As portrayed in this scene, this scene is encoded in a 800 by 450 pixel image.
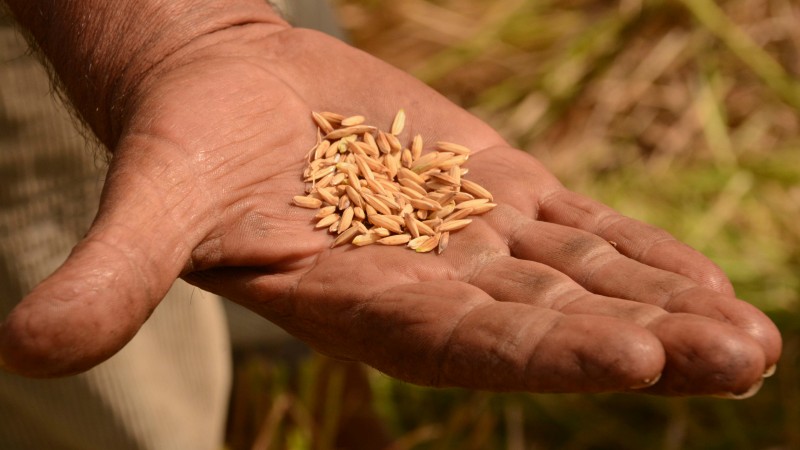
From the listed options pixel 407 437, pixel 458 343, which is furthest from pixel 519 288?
pixel 407 437

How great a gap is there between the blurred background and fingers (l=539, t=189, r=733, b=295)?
1267 millimetres

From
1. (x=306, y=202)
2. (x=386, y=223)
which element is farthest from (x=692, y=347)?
(x=306, y=202)

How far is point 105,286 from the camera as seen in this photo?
4.09 ft

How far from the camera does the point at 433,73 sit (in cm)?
372

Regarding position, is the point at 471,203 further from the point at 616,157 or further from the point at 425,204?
the point at 616,157

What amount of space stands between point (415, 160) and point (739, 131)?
81.1 inches

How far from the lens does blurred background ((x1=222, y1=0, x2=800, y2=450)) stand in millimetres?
2791

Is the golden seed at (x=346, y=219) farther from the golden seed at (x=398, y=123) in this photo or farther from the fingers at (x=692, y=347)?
the fingers at (x=692, y=347)

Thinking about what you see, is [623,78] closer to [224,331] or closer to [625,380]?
[224,331]

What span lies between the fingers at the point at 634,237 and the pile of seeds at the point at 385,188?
120mm

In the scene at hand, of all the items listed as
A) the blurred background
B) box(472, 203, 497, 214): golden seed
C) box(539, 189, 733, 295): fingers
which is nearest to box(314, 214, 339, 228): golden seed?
box(472, 203, 497, 214): golden seed

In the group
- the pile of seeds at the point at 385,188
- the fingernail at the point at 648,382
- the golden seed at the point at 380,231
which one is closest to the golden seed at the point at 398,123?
the pile of seeds at the point at 385,188

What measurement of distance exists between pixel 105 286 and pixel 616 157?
2.60m

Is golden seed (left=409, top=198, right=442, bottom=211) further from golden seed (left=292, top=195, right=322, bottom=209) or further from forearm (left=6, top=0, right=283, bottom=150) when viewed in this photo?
forearm (left=6, top=0, right=283, bottom=150)
